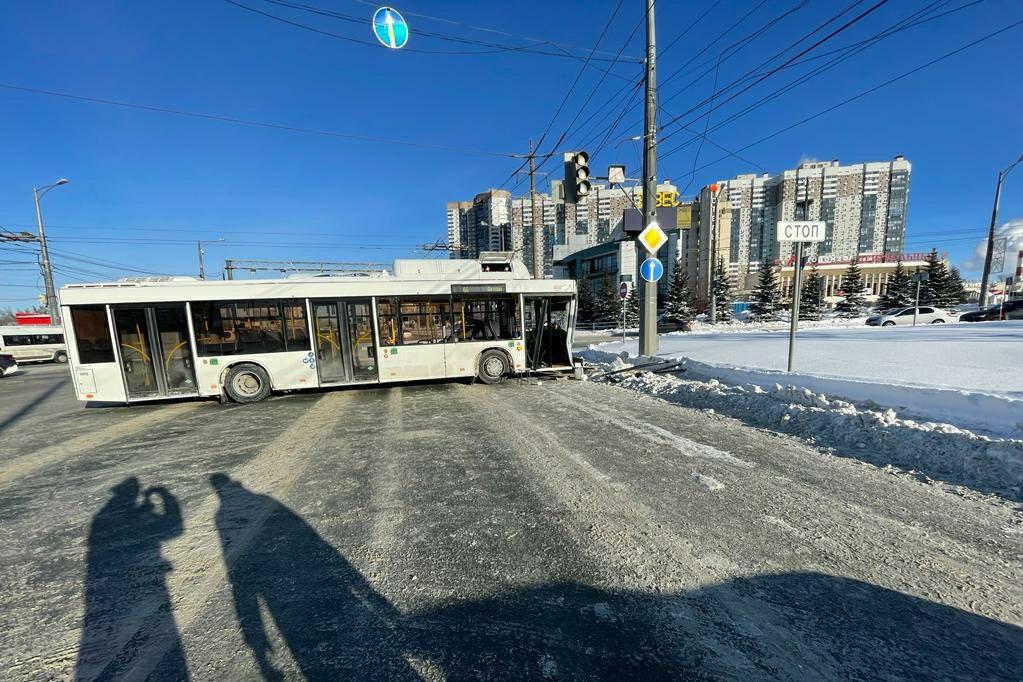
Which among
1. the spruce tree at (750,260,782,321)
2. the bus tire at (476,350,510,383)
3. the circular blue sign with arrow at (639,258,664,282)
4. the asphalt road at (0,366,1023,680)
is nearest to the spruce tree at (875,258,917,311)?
the spruce tree at (750,260,782,321)

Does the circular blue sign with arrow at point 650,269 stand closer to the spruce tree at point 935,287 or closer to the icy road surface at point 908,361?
the icy road surface at point 908,361

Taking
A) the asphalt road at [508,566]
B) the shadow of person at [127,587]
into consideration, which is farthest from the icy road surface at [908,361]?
the shadow of person at [127,587]

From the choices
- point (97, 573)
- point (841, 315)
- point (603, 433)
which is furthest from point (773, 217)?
point (97, 573)

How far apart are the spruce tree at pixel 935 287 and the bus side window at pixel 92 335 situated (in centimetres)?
6270

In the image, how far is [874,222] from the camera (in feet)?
251

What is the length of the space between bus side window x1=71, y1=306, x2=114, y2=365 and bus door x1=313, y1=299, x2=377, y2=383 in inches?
164

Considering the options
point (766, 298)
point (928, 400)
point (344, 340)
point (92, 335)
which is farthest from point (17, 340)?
point (766, 298)

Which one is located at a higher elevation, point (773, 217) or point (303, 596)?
point (773, 217)

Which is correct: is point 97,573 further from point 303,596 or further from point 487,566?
point 487,566

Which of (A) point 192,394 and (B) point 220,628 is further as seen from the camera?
(A) point 192,394

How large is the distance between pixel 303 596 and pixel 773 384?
714cm

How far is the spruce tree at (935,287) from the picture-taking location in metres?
42.1

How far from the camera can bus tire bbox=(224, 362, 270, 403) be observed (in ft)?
29.2

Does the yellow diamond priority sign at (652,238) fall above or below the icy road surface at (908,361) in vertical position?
above
